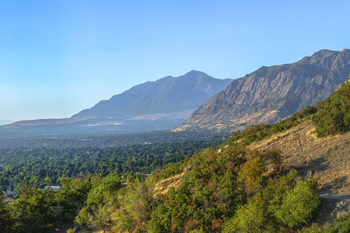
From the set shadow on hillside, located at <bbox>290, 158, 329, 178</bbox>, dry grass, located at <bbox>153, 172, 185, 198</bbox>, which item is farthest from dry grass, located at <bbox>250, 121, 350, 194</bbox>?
dry grass, located at <bbox>153, 172, 185, 198</bbox>

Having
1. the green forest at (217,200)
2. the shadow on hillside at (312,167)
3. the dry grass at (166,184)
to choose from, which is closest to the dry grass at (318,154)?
the shadow on hillside at (312,167)

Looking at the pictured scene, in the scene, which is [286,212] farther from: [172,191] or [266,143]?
[266,143]

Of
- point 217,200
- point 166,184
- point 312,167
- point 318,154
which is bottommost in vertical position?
point 166,184

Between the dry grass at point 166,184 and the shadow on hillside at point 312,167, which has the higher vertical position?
the shadow on hillside at point 312,167

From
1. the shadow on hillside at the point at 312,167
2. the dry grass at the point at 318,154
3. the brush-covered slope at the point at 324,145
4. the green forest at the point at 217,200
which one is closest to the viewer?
the green forest at the point at 217,200

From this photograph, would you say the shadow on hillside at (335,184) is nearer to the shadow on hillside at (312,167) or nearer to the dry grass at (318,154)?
the dry grass at (318,154)

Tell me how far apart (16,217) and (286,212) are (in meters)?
32.6

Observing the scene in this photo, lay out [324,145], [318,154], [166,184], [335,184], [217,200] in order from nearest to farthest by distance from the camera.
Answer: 1. [335,184]
2. [217,200]
3. [318,154]
4. [324,145]
5. [166,184]

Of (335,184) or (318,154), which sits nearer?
(335,184)

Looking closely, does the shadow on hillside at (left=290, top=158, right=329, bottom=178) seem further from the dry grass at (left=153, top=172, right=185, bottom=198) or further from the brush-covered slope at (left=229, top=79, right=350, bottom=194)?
the dry grass at (left=153, top=172, right=185, bottom=198)

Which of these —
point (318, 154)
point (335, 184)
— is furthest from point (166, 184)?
point (335, 184)

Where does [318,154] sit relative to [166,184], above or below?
above

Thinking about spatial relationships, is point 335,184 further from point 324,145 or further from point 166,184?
point 166,184

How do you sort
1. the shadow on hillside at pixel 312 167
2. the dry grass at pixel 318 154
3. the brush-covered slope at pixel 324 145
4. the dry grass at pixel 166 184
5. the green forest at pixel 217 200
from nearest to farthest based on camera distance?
1. the green forest at pixel 217 200
2. the dry grass at pixel 318 154
3. the brush-covered slope at pixel 324 145
4. the shadow on hillside at pixel 312 167
5. the dry grass at pixel 166 184
